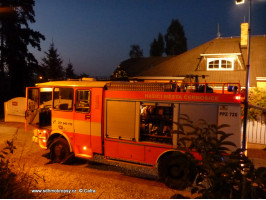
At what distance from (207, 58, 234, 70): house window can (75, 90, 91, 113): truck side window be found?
1345cm

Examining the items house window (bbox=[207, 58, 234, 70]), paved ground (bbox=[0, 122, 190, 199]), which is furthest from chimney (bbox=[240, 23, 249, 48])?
paved ground (bbox=[0, 122, 190, 199])

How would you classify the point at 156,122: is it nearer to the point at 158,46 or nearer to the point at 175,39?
the point at 175,39

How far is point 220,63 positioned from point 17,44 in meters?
22.7

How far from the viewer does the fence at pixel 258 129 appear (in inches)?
412

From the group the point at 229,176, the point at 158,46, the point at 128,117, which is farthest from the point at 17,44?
the point at 158,46

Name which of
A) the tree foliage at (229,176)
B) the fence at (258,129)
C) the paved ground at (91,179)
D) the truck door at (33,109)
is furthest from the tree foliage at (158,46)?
the tree foliage at (229,176)

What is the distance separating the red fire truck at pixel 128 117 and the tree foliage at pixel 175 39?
4405 cm

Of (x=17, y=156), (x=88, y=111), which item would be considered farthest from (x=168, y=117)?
(x=17, y=156)

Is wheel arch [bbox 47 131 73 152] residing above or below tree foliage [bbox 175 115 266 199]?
below

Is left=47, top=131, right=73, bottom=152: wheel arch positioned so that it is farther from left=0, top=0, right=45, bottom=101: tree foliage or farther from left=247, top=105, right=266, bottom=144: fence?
left=0, top=0, right=45, bottom=101: tree foliage

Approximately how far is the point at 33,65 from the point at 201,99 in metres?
25.7

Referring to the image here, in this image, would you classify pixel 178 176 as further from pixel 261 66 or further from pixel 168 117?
pixel 261 66

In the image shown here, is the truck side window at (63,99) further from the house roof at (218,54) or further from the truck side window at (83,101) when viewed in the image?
the house roof at (218,54)

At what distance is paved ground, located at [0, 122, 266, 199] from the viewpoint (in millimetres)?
5695
